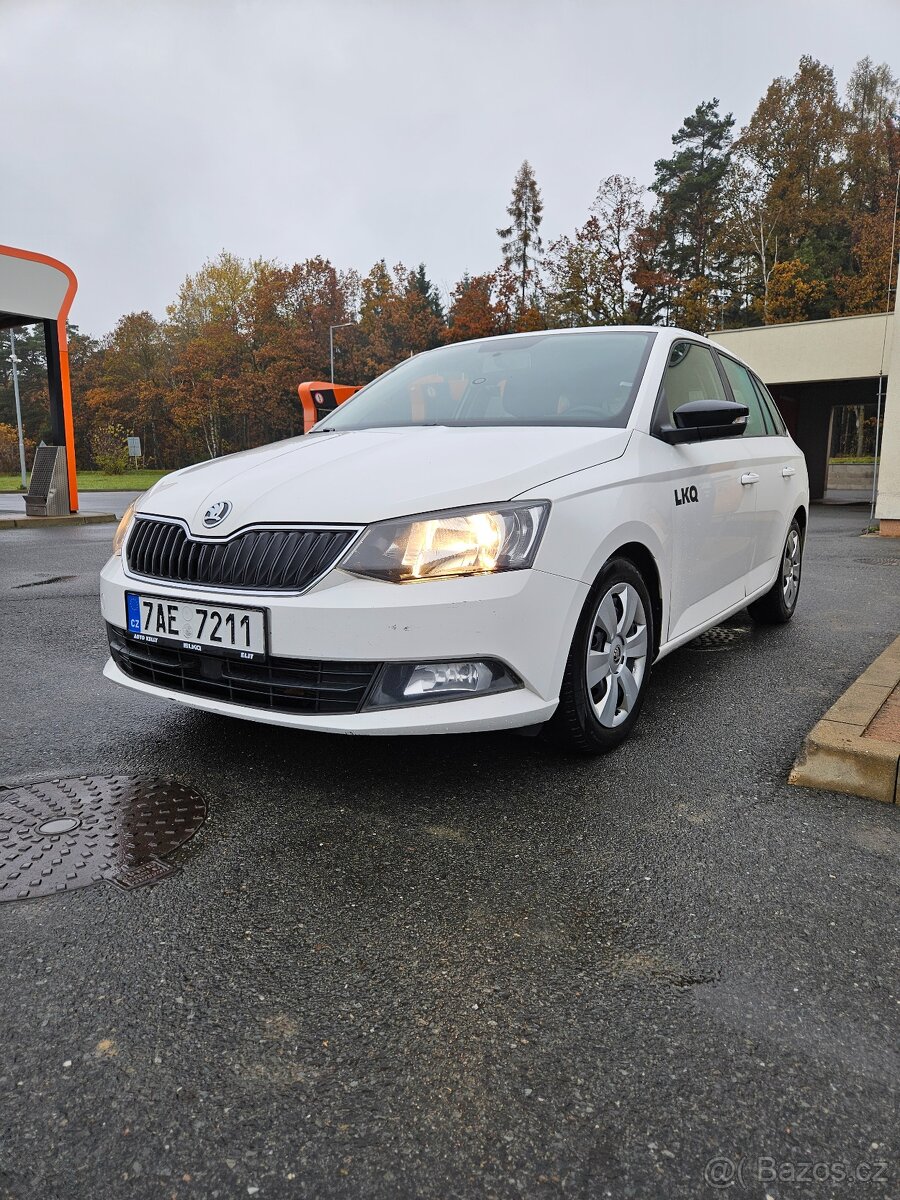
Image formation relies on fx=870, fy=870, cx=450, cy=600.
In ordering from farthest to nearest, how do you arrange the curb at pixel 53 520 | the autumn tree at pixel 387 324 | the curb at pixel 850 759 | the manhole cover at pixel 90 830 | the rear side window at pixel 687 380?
the autumn tree at pixel 387 324 < the curb at pixel 53 520 < the rear side window at pixel 687 380 < the curb at pixel 850 759 < the manhole cover at pixel 90 830

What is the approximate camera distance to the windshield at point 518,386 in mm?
3549

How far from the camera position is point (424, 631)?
2.56 m

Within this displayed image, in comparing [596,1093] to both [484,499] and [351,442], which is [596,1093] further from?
[351,442]

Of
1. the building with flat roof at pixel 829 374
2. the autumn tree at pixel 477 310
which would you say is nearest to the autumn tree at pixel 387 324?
the autumn tree at pixel 477 310

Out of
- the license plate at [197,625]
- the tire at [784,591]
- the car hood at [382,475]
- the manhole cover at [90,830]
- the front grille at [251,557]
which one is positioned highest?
the car hood at [382,475]

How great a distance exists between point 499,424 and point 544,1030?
91.8 inches

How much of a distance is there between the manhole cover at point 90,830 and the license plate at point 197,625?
50 cm

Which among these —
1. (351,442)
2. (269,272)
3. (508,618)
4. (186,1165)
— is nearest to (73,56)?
(351,442)

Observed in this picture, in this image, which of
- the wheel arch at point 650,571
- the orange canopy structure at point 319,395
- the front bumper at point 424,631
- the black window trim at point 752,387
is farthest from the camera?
the orange canopy structure at point 319,395

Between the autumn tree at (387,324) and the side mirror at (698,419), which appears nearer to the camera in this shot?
the side mirror at (698,419)

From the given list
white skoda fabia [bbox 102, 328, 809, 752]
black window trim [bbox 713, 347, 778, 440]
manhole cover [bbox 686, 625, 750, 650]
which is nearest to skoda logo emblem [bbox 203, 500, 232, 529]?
white skoda fabia [bbox 102, 328, 809, 752]

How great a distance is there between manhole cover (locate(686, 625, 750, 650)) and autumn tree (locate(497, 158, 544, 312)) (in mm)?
54492

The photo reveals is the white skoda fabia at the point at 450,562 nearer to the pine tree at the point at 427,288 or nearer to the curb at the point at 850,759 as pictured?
the curb at the point at 850,759

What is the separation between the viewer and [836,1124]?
149 centimetres
